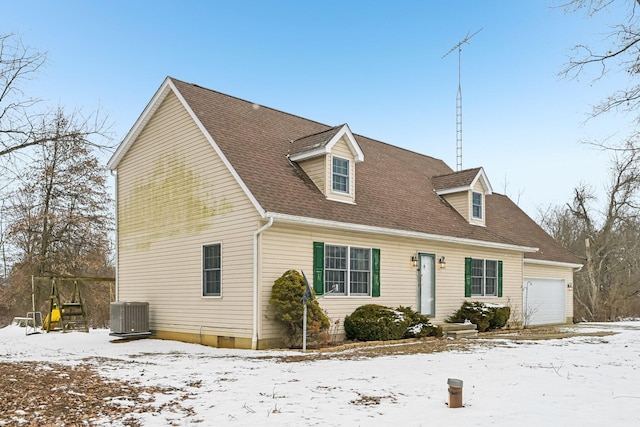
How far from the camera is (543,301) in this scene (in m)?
23.7

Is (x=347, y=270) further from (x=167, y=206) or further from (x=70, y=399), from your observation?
(x=70, y=399)

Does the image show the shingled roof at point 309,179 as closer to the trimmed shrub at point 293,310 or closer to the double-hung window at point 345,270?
the double-hung window at point 345,270

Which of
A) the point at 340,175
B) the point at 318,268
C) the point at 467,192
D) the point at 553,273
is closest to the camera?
the point at 318,268

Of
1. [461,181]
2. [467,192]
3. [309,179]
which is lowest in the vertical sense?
[309,179]

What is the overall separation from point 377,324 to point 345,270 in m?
1.69

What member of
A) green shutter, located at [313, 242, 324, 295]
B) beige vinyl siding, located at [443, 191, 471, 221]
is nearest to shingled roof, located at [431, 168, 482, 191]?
beige vinyl siding, located at [443, 191, 471, 221]

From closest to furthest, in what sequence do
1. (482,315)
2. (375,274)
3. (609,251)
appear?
(375,274)
(482,315)
(609,251)

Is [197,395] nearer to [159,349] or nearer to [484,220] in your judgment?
[159,349]

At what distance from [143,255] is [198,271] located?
3101 mm

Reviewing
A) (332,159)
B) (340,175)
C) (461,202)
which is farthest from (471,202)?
(332,159)

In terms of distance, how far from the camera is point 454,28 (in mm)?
23500

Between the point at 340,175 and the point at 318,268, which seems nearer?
the point at 318,268

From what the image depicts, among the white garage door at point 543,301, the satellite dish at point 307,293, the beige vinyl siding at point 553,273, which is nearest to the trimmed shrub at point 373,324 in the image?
the satellite dish at point 307,293

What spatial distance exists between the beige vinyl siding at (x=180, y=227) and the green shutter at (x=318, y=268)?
1.80m
